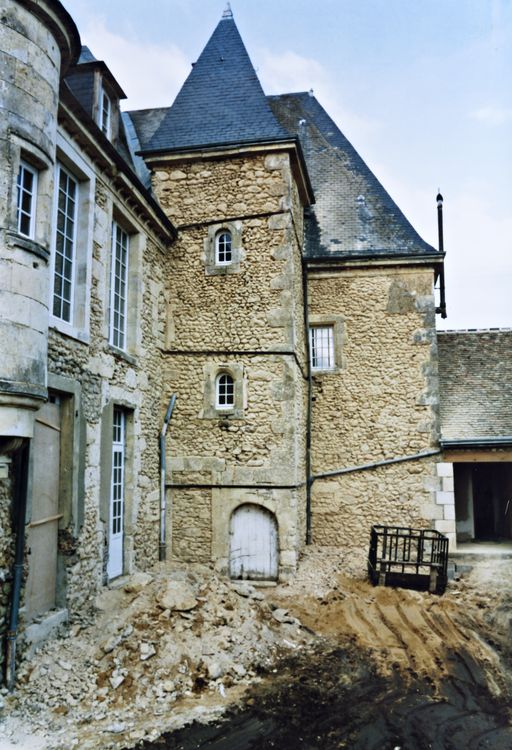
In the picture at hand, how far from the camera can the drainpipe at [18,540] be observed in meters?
5.10

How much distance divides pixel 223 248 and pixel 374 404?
13.0 feet

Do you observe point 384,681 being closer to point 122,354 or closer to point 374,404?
point 122,354

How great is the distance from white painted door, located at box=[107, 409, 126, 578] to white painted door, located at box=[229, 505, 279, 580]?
1.94 metres

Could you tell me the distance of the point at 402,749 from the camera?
443 cm

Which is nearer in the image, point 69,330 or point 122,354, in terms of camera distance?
point 69,330

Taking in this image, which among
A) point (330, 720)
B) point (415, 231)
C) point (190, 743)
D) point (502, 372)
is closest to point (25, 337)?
point (190, 743)

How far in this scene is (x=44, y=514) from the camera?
19.5 ft

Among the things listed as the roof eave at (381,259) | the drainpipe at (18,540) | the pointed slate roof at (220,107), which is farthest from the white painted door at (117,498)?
the roof eave at (381,259)

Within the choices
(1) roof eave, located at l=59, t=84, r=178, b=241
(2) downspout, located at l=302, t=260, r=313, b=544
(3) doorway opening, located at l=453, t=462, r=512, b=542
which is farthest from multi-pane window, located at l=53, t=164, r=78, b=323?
(3) doorway opening, located at l=453, t=462, r=512, b=542

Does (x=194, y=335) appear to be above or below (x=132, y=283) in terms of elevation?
below

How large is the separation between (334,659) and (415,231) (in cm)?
833

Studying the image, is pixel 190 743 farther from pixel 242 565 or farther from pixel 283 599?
Result: pixel 242 565

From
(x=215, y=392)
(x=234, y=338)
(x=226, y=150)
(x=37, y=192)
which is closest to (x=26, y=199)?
(x=37, y=192)

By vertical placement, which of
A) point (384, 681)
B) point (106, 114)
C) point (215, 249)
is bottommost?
point (384, 681)
